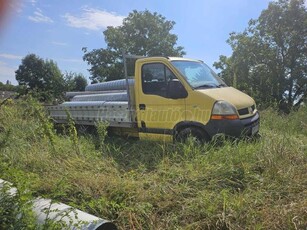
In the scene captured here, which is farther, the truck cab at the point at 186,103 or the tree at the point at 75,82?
the tree at the point at 75,82

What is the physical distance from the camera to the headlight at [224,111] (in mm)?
5297

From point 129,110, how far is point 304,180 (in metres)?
3.92

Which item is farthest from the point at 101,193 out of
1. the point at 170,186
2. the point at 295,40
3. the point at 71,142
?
the point at 295,40

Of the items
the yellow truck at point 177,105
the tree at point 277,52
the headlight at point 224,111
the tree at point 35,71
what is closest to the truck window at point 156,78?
the yellow truck at point 177,105

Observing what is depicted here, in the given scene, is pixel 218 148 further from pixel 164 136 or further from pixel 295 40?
pixel 295 40

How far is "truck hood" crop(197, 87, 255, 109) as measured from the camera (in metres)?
5.43

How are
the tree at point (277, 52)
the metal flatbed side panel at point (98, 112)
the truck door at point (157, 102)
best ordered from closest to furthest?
the truck door at point (157, 102) → the metal flatbed side panel at point (98, 112) → the tree at point (277, 52)

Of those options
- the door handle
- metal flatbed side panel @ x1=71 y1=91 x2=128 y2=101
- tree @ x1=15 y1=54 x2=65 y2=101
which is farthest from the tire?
tree @ x1=15 y1=54 x2=65 y2=101

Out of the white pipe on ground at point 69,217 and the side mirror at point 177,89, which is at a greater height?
the side mirror at point 177,89

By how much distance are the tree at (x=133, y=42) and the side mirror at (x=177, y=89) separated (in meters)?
24.2

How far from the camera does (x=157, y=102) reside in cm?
604

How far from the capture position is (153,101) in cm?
612

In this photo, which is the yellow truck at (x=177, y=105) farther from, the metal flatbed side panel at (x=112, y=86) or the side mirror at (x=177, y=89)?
the metal flatbed side panel at (x=112, y=86)

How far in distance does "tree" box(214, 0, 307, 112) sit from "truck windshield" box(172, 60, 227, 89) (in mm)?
17891
